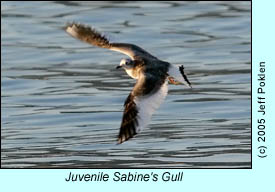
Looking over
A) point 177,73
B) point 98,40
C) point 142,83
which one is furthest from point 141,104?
point 98,40

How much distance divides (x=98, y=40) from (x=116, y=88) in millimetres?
5187

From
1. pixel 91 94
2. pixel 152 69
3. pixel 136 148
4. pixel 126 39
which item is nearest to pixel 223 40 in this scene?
pixel 126 39

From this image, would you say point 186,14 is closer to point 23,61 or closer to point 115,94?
point 23,61

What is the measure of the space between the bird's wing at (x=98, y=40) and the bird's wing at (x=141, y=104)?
0.84 metres

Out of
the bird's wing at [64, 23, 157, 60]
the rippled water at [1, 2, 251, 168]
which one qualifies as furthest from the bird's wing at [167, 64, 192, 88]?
the rippled water at [1, 2, 251, 168]

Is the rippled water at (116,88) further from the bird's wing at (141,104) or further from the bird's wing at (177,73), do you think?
the bird's wing at (141,104)

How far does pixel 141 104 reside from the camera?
1050 centimetres

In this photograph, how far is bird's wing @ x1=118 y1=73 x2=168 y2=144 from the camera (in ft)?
33.6

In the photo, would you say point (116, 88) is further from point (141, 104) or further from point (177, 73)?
point (141, 104)

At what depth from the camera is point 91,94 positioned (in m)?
17.1

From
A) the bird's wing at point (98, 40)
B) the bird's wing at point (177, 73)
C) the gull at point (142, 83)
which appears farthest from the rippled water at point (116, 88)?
the bird's wing at point (177, 73)

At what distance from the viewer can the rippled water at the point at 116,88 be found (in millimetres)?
13312

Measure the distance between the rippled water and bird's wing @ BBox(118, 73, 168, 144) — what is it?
1460 millimetres

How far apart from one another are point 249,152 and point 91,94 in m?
4.58
